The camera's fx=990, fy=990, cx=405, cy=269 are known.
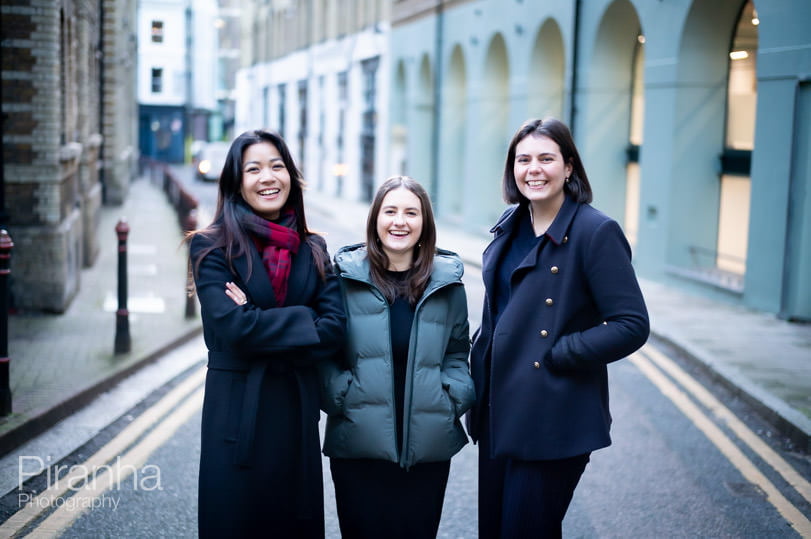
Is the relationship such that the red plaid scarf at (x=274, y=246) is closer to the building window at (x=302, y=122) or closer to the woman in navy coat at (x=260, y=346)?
the woman in navy coat at (x=260, y=346)

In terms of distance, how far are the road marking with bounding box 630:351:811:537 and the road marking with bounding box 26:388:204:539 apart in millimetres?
3817

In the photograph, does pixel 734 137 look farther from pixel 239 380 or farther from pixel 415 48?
pixel 415 48

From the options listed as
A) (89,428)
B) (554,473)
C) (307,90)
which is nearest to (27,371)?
(89,428)

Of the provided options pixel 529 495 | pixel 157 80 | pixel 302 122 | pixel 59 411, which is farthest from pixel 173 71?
pixel 529 495

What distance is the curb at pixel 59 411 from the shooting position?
6.33 meters

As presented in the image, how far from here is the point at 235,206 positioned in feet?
12.6

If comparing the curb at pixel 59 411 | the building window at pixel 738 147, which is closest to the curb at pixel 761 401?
the building window at pixel 738 147

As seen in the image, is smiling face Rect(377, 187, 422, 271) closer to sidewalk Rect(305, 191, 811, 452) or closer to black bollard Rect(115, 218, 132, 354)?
sidewalk Rect(305, 191, 811, 452)

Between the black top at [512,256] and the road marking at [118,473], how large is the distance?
8.87 ft

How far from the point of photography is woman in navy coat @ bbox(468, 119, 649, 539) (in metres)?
3.68

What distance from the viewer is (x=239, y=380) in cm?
374

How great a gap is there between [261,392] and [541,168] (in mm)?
1362

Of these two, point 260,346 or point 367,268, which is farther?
point 367,268

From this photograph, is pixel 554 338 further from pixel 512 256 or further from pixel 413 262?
pixel 413 262
